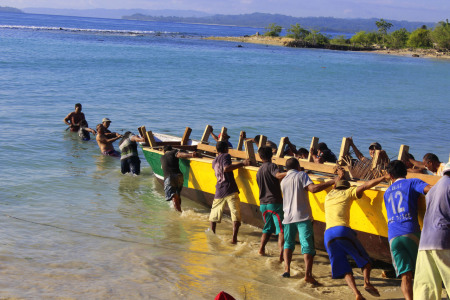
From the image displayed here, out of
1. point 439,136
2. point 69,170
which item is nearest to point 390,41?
point 439,136

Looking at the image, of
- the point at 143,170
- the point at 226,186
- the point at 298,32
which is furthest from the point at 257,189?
the point at 298,32

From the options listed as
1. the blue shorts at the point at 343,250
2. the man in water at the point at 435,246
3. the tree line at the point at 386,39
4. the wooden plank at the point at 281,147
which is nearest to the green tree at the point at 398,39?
the tree line at the point at 386,39

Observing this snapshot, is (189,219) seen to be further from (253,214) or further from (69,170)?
(69,170)

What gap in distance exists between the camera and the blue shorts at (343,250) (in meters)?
6.14

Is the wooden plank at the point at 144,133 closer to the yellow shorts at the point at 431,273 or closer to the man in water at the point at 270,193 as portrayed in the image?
the man in water at the point at 270,193

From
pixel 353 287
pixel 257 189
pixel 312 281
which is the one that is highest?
pixel 257 189

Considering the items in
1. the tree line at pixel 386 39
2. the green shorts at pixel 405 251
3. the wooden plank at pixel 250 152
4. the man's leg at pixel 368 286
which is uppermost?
the tree line at pixel 386 39

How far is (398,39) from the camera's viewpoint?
106750 millimetres

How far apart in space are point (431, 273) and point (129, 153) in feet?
27.4

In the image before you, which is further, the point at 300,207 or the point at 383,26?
the point at 383,26

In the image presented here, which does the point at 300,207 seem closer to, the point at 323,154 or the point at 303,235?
the point at 303,235

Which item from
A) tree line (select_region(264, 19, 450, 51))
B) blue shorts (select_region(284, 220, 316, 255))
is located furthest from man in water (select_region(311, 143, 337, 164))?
tree line (select_region(264, 19, 450, 51))

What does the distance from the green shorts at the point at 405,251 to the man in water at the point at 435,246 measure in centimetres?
34

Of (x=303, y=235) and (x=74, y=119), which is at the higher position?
(x=303, y=235)
